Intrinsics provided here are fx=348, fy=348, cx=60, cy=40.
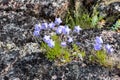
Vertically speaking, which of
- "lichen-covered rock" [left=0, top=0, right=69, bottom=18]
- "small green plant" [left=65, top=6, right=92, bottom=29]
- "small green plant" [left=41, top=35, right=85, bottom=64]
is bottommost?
"small green plant" [left=41, top=35, right=85, bottom=64]

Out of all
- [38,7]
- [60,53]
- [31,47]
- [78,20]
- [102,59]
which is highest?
[38,7]

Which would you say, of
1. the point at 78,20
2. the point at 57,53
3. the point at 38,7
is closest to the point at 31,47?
the point at 57,53

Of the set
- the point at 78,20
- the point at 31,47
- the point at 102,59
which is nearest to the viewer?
the point at 102,59

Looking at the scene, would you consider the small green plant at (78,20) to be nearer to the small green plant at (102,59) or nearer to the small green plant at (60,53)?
the small green plant at (60,53)

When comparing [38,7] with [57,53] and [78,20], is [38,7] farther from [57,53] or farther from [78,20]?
[57,53]

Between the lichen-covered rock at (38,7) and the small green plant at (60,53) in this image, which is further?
the lichen-covered rock at (38,7)

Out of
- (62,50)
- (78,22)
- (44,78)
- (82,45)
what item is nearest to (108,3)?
(78,22)

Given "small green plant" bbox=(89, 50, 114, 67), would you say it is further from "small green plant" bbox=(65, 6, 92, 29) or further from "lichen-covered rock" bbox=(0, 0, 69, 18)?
"lichen-covered rock" bbox=(0, 0, 69, 18)

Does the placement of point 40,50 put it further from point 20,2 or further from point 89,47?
point 20,2

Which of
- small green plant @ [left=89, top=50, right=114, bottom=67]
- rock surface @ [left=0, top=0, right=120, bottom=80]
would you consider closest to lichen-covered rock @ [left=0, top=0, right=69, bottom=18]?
rock surface @ [left=0, top=0, right=120, bottom=80]

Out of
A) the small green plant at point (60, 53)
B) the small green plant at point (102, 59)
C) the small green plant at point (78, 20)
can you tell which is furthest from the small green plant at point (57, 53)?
the small green plant at point (78, 20)

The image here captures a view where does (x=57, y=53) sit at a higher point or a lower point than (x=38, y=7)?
lower
